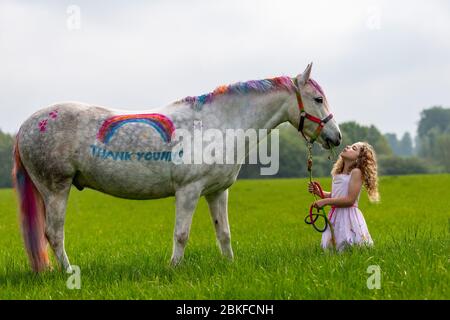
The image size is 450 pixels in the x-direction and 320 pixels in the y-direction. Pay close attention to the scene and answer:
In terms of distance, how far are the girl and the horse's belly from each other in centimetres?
206

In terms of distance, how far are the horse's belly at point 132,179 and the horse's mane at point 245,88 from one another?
0.98 meters

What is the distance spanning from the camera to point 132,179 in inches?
226

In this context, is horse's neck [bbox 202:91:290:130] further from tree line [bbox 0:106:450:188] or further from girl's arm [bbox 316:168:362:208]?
tree line [bbox 0:106:450:188]

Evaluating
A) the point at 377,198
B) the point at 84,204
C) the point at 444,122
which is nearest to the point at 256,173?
the point at 84,204

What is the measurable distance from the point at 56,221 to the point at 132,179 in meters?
1.09

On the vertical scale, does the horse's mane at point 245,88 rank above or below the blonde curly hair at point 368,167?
above

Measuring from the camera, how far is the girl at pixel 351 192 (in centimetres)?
632

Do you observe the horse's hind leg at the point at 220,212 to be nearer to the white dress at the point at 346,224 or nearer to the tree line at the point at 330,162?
the white dress at the point at 346,224

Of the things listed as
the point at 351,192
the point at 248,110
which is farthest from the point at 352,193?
the point at 248,110

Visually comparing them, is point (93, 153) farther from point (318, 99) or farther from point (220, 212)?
point (318, 99)

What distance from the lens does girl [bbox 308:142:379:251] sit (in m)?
6.32

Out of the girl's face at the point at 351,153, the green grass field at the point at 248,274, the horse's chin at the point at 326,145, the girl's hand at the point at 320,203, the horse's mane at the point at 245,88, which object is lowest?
the green grass field at the point at 248,274

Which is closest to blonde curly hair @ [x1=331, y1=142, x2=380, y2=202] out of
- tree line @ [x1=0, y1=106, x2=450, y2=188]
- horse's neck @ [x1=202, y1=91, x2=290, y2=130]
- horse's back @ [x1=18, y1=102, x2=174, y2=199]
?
horse's neck @ [x1=202, y1=91, x2=290, y2=130]

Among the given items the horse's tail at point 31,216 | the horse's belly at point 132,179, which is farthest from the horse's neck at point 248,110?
the horse's tail at point 31,216
